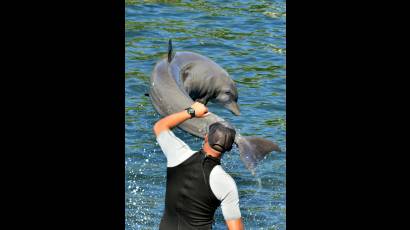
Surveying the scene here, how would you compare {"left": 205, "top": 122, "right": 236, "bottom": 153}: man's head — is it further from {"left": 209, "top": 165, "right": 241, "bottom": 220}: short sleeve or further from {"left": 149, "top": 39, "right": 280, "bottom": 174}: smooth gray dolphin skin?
{"left": 149, "top": 39, "right": 280, "bottom": 174}: smooth gray dolphin skin

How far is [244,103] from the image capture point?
16.3 meters

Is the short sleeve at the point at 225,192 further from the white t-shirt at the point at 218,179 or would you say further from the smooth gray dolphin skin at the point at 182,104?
the smooth gray dolphin skin at the point at 182,104

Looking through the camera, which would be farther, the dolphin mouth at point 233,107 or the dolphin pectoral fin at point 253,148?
the dolphin mouth at point 233,107

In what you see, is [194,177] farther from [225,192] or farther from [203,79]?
[203,79]

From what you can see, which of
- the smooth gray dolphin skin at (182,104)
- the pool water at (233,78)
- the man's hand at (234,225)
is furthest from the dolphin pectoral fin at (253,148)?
the man's hand at (234,225)

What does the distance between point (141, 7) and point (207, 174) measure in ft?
33.2

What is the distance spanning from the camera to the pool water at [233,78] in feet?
44.6

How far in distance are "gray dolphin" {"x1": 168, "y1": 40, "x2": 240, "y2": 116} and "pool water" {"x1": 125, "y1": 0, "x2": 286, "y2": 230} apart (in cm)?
34

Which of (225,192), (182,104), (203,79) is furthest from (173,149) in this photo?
(203,79)

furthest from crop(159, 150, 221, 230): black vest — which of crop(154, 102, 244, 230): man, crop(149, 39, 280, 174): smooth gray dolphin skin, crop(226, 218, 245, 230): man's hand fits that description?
crop(149, 39, 280, 174): smooth gray dolphin skin

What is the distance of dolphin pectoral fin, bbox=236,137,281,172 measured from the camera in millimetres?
13398

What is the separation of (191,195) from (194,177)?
0.19 metres
